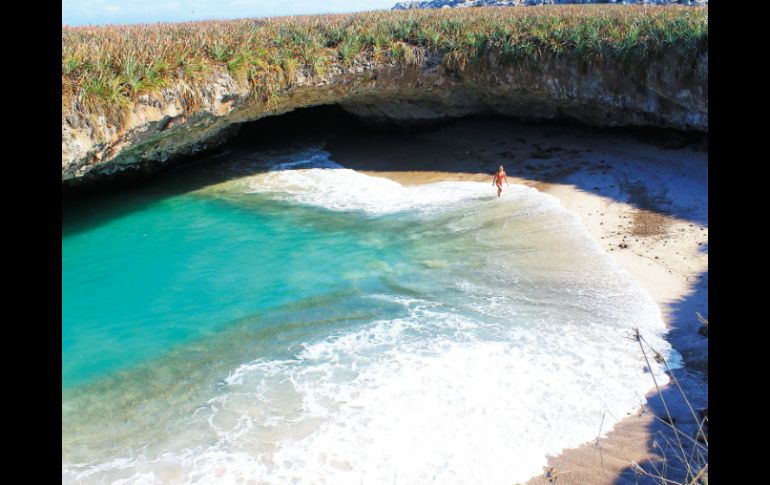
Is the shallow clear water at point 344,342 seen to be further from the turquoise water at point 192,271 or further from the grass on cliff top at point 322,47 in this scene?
the grass on cliff top at point 322,47

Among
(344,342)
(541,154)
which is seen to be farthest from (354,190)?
(344,342)

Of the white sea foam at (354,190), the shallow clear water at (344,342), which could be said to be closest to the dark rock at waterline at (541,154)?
the white sea foam at (354,190)

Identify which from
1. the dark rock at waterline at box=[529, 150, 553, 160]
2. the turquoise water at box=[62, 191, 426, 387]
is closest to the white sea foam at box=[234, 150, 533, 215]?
the turquoise water at box=[62, 191, 426, 387]

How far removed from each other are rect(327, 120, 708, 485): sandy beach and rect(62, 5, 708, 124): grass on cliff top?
9.34 feet

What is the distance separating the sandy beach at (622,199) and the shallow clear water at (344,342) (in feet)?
1.54

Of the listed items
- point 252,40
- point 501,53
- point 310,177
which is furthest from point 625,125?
point 252,40

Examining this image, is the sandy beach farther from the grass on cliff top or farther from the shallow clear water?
the grass on cliff top

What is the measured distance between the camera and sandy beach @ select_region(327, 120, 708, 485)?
7727 mm

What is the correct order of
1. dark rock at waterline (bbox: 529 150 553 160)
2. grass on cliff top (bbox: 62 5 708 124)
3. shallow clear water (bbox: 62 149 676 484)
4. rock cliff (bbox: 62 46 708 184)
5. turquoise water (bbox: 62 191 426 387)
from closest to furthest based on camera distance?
shallow clear water (bbox: 62 149 676 484) < turquoise water (bbox: 62 191 426 387) < grass on cliff top (bbox: 62 5 708 124) < rock cliff (bbox: 62 46 708 184) < dark rock at waterline (bbox: 529 150 553 160)

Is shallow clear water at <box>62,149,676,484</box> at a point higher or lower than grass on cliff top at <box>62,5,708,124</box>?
lower

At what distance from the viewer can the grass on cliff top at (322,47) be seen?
49.3ft

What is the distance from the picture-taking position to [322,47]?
65.3 ft
